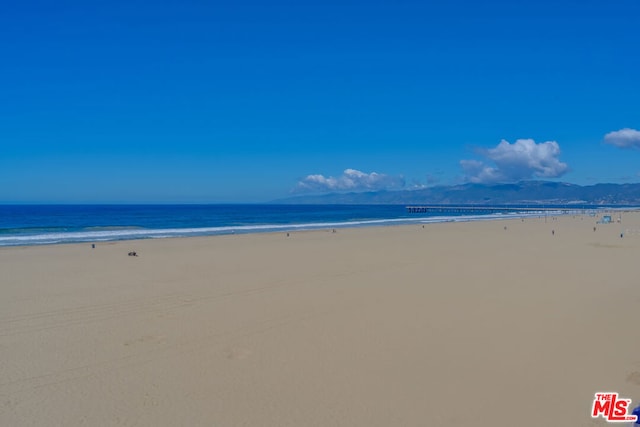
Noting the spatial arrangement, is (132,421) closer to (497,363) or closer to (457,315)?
(497,363)

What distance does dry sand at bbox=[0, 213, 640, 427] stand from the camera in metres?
5.02

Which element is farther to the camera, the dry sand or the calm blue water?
the calm blue water

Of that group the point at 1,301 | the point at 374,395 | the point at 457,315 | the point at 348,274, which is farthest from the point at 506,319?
the point at 1,301

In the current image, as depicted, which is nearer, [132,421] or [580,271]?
[132,421]

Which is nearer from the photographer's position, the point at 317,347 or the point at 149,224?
the point at 317,347

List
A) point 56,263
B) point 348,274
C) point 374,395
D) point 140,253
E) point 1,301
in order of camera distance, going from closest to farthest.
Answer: point 374,395 < point 1,301 < point 348,274 < point 56,263 < point 140,253

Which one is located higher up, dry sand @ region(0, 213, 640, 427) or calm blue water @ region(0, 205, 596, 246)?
calm blue water @ region(0, 205, 596, 246)

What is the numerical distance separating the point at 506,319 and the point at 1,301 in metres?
11.0

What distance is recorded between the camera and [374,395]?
209 inches

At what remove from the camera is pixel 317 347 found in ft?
22.9

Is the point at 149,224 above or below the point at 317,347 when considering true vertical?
above

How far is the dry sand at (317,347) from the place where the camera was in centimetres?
502

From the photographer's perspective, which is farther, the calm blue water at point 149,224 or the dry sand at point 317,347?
the calm blue water at point 149,224

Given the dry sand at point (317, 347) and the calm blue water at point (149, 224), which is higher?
the calm blue water at point (149, 224)
